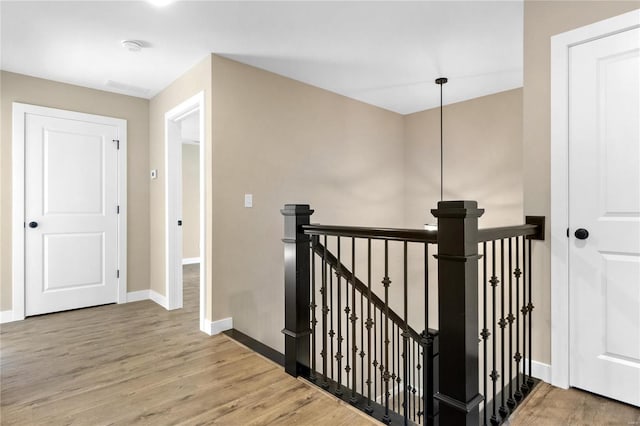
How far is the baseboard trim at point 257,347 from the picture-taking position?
2523 millimetres

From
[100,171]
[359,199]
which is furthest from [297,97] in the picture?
[100,171]

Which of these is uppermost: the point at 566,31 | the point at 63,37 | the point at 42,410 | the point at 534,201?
the point at 63,37

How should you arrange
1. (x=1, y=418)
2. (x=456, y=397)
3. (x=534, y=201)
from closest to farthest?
(x=456, y=397), (x=1, y=418), (x=534, y=201)

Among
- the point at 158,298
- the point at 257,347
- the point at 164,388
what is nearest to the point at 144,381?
the point at 164,388

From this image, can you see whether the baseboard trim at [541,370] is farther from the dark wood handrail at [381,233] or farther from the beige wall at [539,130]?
the dark wood handrail at [381,233]

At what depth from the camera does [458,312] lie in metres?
1.42

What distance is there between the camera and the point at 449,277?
1438mm

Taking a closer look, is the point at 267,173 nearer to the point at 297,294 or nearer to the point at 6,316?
the point at 297,294

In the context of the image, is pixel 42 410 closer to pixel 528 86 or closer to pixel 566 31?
pixel 528 86

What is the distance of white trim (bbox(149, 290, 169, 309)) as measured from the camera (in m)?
3.87

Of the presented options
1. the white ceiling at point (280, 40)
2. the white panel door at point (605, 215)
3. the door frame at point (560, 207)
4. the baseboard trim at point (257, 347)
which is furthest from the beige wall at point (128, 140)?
the white panel door at point (605, 215)

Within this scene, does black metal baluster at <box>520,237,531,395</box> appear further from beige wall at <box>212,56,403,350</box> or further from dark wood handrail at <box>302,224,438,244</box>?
beige wall at <box>212,56,403,350</box>

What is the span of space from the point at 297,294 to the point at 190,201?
5.54m

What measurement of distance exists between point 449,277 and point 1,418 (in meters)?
2.32
